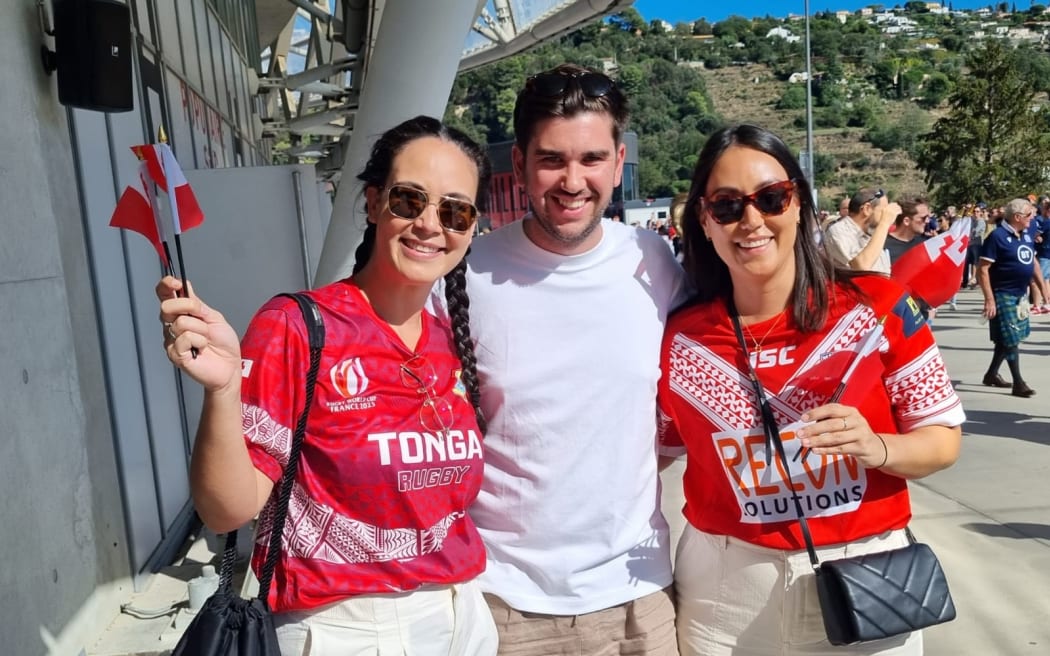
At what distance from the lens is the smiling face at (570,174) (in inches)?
89.7

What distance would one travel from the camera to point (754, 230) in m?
2.17

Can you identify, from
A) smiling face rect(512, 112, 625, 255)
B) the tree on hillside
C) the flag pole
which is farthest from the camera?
the tree on hillside

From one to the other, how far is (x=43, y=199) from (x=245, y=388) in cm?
235

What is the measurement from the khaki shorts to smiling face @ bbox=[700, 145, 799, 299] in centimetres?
86

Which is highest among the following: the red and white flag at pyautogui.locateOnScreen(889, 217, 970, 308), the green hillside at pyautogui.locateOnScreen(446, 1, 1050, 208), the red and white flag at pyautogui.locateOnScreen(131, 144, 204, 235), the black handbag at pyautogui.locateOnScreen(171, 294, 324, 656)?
the green hillside at pyautogui.locateOnScreen(446, 1, 1050, 208)

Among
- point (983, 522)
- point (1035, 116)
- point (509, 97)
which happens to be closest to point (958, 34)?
point (509, 97)

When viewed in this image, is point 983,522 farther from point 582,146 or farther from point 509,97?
point 509,97

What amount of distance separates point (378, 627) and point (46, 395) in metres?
2.17

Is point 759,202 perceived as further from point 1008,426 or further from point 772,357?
point 1008,426

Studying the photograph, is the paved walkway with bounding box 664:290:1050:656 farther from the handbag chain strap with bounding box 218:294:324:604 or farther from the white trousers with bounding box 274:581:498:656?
the handbag chain strap with bounding box 218:294:324:604

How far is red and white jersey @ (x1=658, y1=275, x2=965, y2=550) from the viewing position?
7.03 feet

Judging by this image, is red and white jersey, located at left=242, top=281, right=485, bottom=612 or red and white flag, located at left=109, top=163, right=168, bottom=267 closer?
red and white flag, located at left=109, top=163, right=168, bottom=267

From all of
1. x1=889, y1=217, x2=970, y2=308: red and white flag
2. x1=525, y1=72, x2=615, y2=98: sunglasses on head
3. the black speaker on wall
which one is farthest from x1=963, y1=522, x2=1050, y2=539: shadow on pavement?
the black speaker on wall

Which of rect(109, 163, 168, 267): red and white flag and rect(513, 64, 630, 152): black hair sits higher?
rect(513, 64, 630, 152): black hair
